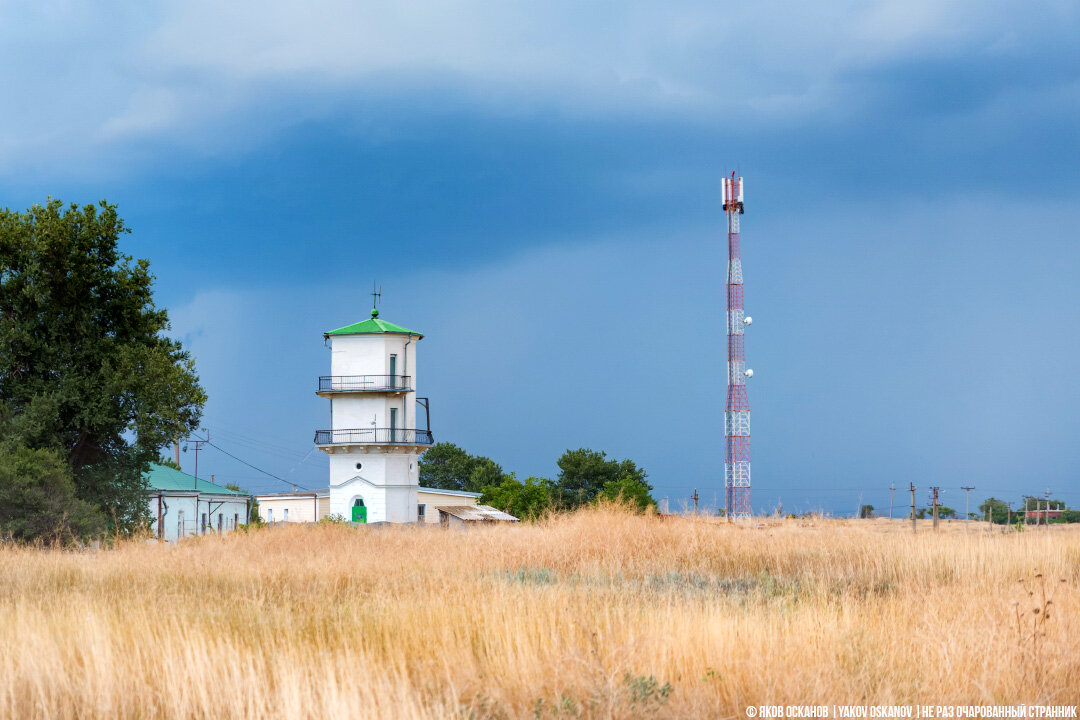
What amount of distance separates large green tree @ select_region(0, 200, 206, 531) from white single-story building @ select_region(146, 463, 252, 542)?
61.0 feet

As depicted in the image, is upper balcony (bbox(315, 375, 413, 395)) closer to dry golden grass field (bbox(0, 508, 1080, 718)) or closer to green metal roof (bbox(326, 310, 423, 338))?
green metal roof (bbox(326, 310, 423, 338))

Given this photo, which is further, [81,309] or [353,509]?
[353,509]

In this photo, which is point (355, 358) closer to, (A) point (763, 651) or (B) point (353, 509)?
(B) point (353, 509)

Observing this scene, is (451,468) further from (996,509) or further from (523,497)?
(996,509)

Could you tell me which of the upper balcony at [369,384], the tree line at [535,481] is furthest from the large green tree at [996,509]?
the upper balcony at [369,384]

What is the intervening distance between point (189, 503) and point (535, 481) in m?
19.7

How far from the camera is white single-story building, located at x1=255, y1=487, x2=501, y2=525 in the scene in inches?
2082

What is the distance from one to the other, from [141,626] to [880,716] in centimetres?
611

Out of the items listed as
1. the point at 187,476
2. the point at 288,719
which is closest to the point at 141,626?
the point at 288,719

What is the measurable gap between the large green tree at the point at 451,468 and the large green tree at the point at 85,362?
151ft

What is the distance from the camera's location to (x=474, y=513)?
52.4 metres

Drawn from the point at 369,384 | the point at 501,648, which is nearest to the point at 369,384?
the point at 369,384

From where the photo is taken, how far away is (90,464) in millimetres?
26281

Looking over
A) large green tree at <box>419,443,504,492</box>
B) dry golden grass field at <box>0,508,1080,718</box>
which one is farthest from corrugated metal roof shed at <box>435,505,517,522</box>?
dry golden grass field at <box>0,508,1080,718</box>
